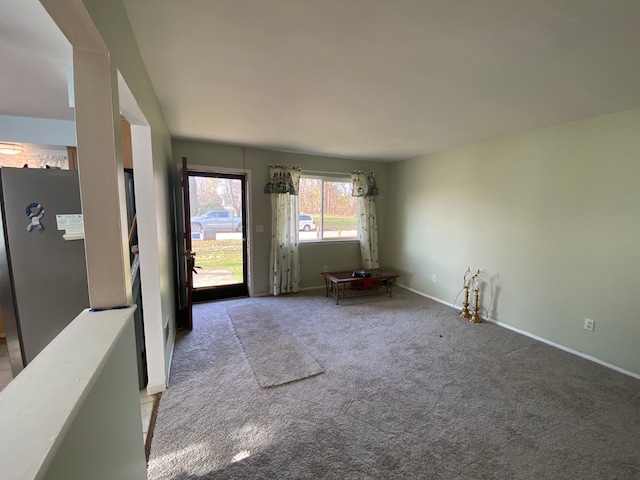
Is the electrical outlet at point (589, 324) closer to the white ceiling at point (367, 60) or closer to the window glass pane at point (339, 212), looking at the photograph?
the white ceiling at point (367, 60)

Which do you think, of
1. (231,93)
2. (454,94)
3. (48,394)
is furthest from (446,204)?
(48,394)

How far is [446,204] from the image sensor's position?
400cm

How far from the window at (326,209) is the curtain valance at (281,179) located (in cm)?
30

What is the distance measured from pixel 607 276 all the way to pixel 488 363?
1318 mm

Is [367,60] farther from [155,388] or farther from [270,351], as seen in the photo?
[155,388]

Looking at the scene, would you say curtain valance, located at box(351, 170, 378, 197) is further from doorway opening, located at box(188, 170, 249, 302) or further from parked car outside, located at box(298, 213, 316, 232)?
doorway opening, located at box(188, 170, 249, 302)

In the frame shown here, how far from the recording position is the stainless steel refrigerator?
1828 mm

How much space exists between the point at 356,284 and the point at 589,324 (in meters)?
2.60

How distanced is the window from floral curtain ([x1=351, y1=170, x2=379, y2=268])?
0.44ft

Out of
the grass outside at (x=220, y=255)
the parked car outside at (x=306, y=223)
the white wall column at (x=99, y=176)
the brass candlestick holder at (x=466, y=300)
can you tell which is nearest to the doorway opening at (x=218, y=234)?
the grass outside at (x=220, y=255)

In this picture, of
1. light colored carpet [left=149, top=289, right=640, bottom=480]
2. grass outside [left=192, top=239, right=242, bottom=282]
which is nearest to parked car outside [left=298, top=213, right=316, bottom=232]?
grass outside [left=192, top=239, right=242, bottom=282]

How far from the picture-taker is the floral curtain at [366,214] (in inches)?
187

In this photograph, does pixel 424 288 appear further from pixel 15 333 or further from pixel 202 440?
pixel 15 333

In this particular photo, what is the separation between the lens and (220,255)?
4105 millimetres
